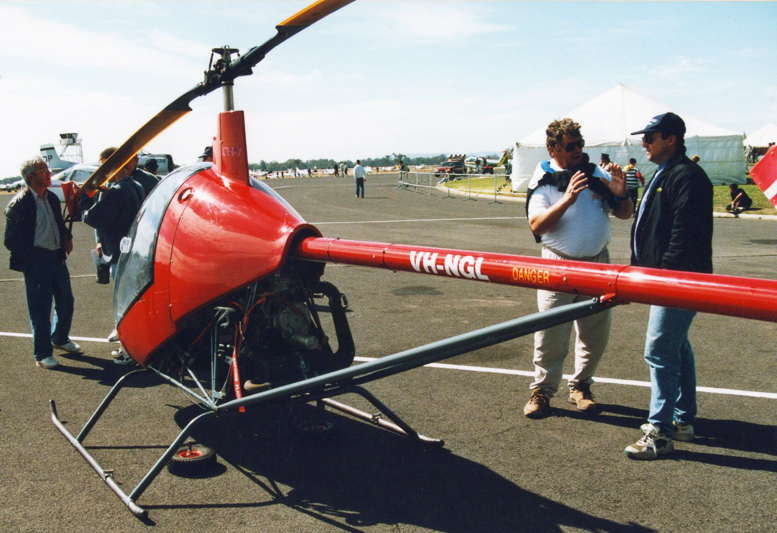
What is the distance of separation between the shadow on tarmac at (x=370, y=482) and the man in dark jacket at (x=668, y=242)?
3.11 feet

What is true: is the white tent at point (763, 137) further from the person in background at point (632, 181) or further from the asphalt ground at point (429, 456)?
the asphalt ground at point (429, 456)

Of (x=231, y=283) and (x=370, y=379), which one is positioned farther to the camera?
(x=231, y=283)

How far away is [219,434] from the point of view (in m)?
4.60

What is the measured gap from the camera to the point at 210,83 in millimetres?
3881

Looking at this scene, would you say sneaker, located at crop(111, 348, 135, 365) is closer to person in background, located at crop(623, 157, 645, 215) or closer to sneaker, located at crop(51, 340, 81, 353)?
sneaker, located at crop(51, 340, 81, 353)

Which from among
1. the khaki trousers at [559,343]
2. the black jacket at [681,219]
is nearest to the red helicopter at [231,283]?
the khaki trousers at [559,343]

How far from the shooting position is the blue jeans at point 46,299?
6.16m

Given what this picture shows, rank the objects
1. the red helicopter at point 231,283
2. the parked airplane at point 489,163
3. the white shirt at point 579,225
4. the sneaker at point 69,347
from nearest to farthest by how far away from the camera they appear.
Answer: the red helicopter at point 231,283, the white shirt at point 579,225, the sneaker at point 69,347, the parked airplane at point 489,163

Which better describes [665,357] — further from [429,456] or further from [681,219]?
[429,456]

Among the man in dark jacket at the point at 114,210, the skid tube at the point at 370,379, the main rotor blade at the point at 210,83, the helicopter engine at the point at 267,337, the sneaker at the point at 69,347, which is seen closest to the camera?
the skid tube at the point at 370,379

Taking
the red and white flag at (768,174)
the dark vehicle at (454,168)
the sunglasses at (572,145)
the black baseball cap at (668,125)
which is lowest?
the red and white flag at (768,174)

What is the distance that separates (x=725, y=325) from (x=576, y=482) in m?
4.24

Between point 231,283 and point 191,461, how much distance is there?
1.16 m

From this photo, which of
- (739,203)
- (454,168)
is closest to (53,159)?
(454,168)
